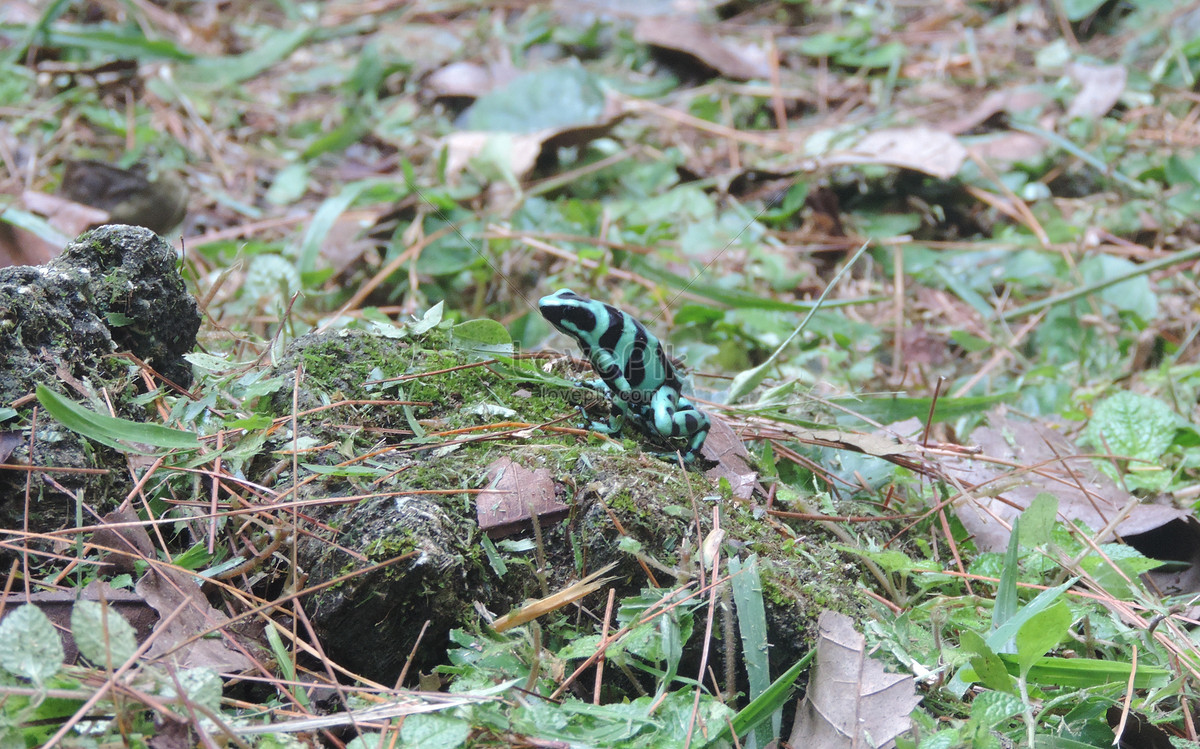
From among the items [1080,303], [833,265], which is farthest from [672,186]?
[1080,303]

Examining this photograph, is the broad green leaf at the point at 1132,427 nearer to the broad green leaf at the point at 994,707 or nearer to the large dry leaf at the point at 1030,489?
the large dry leaf at the point at 1030,489

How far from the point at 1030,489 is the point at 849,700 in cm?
158

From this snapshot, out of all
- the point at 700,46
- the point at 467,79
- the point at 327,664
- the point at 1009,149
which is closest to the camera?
the point at 327,664

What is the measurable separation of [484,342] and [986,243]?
13.6ft

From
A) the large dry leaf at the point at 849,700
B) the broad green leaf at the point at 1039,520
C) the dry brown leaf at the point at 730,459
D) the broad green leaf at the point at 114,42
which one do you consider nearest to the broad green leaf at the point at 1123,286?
the broad green leaf at the point at 1039,520

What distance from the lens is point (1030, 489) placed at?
3.10m

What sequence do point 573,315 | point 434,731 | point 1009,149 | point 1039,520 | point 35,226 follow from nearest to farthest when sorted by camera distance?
point 434,731, point 1039,520, point 573,315, point 35,226, point 1009,149

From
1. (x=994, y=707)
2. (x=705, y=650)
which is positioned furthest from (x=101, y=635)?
(x=994, y=707)

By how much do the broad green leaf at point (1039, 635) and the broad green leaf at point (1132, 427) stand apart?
1.60m

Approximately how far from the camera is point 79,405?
2.06 m

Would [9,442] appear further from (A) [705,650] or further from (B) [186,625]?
(A) [705,650]

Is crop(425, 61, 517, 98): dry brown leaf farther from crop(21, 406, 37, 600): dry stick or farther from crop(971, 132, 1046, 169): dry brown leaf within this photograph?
crop(21, 406, 37, 600): dry stick

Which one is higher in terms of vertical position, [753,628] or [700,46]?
[700,46]

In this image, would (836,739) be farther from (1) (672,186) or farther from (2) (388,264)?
(1) (672,186)
